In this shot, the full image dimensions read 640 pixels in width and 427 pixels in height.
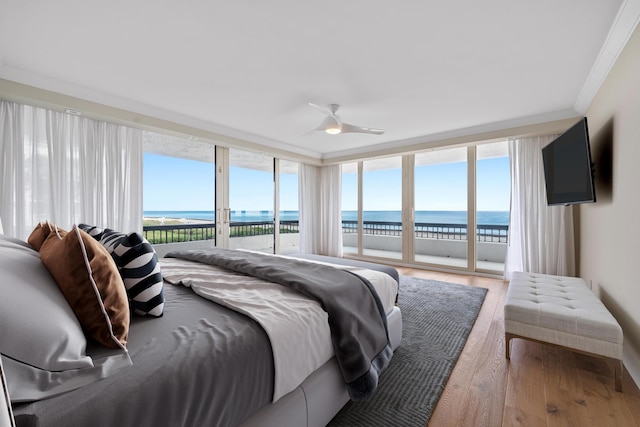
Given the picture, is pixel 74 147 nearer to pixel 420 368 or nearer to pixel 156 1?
pixel 156 1

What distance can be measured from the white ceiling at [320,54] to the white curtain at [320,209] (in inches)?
105

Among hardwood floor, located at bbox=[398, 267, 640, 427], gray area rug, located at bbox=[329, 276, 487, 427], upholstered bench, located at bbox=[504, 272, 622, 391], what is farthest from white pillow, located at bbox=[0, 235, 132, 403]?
upholstered bench, located at bbox=[504, 272, 622, 391]

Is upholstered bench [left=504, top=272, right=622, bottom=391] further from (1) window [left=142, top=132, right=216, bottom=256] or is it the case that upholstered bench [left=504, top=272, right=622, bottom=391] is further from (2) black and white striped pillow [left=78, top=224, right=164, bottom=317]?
(1) window [left=142, top=132, right=216, bottom=256]

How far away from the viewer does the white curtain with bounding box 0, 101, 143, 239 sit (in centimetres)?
269

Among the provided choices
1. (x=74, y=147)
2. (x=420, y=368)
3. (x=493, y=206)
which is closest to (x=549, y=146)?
(x=493, y=206)

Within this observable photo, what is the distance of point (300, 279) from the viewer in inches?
65.8

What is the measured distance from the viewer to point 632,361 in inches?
74.8

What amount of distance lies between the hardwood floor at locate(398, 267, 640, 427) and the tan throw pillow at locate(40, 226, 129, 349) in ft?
5.33

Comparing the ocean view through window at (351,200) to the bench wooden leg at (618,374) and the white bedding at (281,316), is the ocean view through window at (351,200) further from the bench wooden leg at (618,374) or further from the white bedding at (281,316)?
the bench wooden leg at (618,374)

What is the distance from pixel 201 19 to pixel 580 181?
11.4 ft

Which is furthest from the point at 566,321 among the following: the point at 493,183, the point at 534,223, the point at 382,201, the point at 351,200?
the point at 382,201

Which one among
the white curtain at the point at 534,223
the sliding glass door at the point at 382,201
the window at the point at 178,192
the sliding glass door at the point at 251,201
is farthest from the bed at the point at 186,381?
the sliding glass door at the point at 382,201

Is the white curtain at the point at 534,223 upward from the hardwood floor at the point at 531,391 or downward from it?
upward

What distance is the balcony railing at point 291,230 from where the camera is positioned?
14.1 ft
